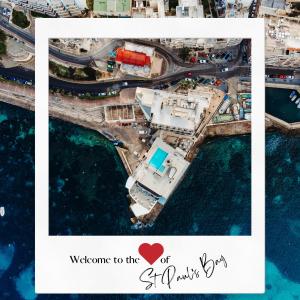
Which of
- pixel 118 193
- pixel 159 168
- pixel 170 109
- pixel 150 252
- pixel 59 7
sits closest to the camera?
pixel 150 252

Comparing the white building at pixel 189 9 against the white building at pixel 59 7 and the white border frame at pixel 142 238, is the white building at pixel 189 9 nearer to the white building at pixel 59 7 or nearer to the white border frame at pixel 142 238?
the white building at pixel 59 7

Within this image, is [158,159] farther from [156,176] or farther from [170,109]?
[170,109]

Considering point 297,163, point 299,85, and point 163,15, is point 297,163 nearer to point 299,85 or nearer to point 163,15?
point 299,85

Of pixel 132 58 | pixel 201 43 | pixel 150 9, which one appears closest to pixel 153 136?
pixel 132 58

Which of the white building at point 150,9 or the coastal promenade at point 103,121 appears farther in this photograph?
the white building at point 150,9

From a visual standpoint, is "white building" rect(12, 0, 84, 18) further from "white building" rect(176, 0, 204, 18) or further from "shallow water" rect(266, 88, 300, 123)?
"shallow water" rect(266, 88, 300, 123)

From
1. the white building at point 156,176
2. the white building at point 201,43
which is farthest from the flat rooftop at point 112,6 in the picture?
the white building at point 156,176

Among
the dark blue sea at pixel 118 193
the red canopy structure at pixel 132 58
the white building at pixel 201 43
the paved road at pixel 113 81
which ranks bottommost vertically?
the dark blue sea at pixel 118 193
